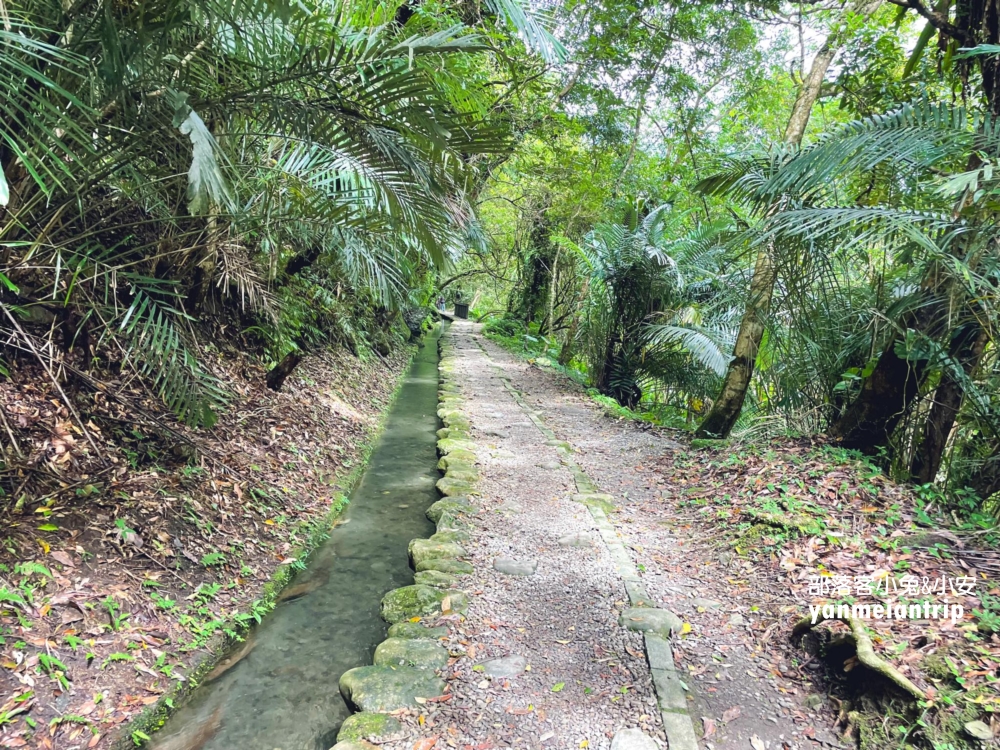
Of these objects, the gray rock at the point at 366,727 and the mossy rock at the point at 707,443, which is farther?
the mossy rock at the point at 707,443

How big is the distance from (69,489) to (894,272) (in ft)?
17.3

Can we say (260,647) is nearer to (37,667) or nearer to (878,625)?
(37,667)

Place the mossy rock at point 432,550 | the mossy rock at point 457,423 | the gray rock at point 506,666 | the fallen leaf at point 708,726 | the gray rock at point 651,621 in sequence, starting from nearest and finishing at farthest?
the fallen leaf at point 708,726 → the gray rock at point 506,666 → the gray rock at point 651,621 → the mossy rock at point 432,550 → the mossy rock at point 457,423

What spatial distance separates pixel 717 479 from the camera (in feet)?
14.0

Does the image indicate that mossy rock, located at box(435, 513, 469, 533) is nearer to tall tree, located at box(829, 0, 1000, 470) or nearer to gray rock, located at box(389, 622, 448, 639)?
gray rock, located at box(389, 622, 448, 639)

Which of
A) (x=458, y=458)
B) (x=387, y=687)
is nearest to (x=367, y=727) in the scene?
(x=387, y=687)

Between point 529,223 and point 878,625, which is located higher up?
point 529,223

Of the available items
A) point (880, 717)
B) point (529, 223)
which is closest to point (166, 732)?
point (880, 717)

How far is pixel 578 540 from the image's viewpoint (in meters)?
3.62

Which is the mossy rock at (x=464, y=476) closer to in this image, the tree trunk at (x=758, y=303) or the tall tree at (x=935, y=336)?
the tree trunk at (x=758, y=303)

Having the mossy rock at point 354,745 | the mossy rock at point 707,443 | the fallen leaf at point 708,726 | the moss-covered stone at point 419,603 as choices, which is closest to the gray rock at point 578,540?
the moss-covered stone at point 419,603

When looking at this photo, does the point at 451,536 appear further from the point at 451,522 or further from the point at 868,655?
the point at 868,655

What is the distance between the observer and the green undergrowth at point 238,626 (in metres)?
2.10

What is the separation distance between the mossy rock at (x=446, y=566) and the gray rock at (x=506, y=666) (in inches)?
32.1
